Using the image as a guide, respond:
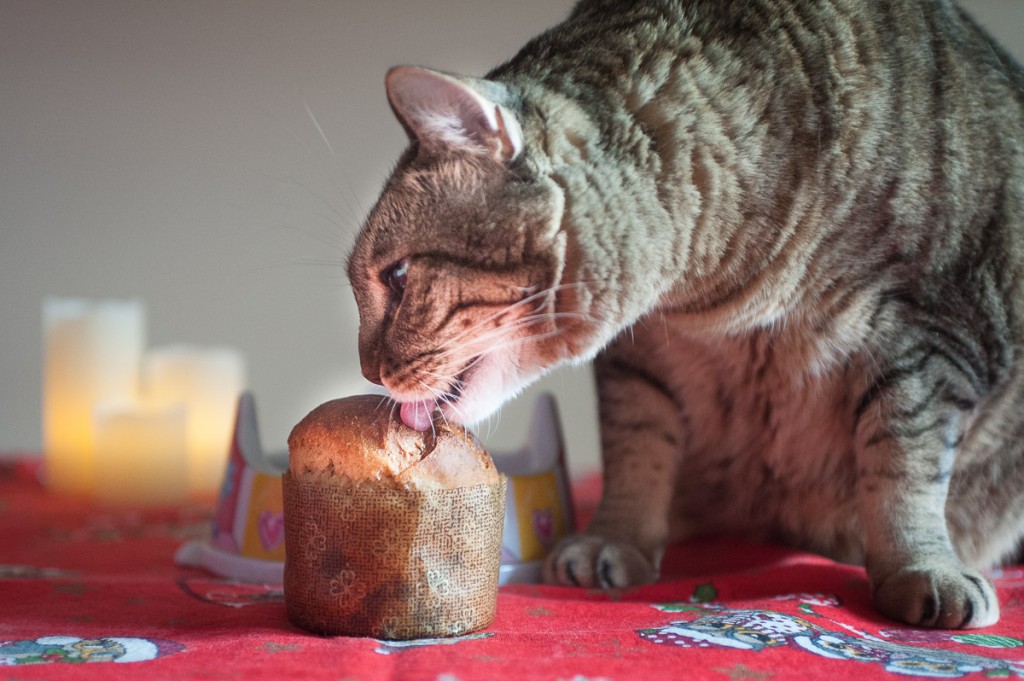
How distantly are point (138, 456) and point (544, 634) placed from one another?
126cm

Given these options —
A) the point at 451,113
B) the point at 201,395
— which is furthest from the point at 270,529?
the point at 201,395

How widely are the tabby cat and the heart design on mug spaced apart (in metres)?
0.32

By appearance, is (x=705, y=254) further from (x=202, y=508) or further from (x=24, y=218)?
(x=24, y=218)

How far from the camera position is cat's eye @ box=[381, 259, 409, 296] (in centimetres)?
96

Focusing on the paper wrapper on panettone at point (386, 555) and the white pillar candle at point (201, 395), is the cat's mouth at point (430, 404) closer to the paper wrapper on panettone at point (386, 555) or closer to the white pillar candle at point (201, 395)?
the paper wrapper on panettone at point (386, 555)

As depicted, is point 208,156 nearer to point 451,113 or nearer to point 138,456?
point 138,456

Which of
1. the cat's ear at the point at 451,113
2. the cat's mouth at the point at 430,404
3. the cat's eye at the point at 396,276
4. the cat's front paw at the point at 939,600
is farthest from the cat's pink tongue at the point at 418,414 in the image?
the cat's front paw at the point at 939,600

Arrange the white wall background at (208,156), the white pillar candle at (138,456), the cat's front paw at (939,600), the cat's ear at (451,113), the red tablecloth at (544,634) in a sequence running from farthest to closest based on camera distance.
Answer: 1. the white wall background at (208,156)
2. the white pillar candle at (138,456)
3. the cat's front paw at (939,600)
4. the cat's ear at (451,113)
5. the red tablecloth at (544,634)

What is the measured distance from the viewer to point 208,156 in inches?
93.0

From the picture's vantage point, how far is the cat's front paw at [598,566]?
3.80 feet

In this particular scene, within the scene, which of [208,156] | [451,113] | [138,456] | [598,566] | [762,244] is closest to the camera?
[451,113]

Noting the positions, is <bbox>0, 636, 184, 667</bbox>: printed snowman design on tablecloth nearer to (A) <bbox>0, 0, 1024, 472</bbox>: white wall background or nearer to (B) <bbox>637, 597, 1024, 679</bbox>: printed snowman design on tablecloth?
(B) <bbox>637, 597, 1024, 679</bbox>: printed snowman design on tablecloth

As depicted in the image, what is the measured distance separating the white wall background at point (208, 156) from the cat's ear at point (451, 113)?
1407 mm

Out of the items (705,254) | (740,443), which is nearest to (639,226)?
(705,254)
